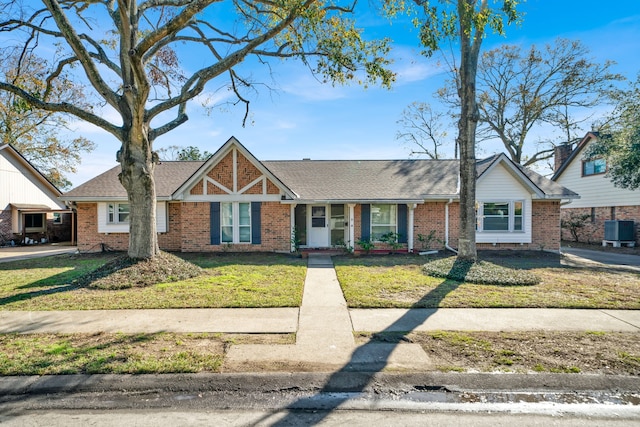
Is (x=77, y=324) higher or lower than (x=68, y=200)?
lower

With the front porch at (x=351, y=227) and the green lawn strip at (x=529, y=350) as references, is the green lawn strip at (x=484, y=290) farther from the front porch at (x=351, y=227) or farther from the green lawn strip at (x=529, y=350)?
the front porch at (x=351, y=227)

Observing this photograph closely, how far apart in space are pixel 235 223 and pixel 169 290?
699 cm

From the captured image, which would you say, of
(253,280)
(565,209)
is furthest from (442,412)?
(565,209)

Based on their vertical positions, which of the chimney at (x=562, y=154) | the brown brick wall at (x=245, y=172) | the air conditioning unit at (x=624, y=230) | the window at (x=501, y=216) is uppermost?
the chimney at (x=562, y=154)

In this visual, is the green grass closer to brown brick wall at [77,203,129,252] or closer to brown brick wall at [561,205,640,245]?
brown brick wall at [77,203,129,252]

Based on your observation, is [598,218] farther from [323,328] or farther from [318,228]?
[323,328]

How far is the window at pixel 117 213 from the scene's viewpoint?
49.8 feet

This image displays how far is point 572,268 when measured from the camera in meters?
11.3

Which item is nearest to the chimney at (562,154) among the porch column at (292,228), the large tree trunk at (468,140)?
the large tree trunk at (468,140)

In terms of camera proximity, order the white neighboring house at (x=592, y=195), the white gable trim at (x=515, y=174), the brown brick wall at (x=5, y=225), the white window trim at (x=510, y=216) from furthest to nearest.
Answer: the brown brick wall at (x=5, y=225), the white neighboring house at (x=592, y=195), the white window trim at (x=510, y=216), the white gable trim at (x=515, y=174)

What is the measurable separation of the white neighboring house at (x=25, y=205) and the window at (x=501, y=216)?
80.8 ft

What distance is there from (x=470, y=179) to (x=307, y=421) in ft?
29.6

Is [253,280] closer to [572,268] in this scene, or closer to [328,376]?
[328,376]

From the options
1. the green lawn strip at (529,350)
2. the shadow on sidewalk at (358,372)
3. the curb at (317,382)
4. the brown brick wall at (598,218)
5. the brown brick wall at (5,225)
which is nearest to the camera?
the shadow on sidewalk at (358,372)
